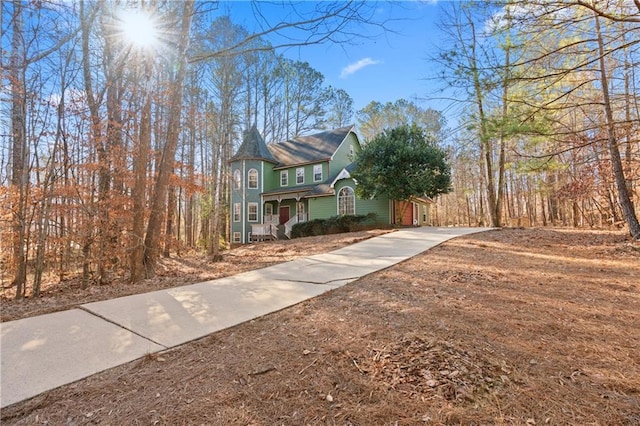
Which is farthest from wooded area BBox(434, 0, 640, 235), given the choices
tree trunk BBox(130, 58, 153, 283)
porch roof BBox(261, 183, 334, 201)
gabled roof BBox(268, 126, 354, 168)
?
gabled roof BBox(268, 126, 354, 168)

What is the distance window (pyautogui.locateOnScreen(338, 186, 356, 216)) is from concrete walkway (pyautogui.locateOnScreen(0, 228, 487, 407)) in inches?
472

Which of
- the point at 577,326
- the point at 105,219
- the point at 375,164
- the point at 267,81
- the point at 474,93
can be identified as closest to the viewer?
the point at 577,326

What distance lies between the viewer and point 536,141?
19.4ft

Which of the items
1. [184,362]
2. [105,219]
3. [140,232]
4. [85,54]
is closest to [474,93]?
[184,362]

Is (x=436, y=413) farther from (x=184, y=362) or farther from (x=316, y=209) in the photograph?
(x=316, y=209)

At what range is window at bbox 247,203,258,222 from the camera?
2015cm

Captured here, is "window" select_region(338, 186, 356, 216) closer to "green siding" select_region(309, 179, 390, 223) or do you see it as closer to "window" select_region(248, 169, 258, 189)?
"green siding" select_region(309, 179, 390, 223)

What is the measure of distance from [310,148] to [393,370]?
19.7 metres

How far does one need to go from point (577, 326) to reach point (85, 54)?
34.1ft

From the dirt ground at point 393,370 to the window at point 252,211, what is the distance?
1706 cm

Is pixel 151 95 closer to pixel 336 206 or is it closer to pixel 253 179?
pixel 336 206

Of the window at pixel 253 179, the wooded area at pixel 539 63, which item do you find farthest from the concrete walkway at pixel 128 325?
the window at pixel 253 179

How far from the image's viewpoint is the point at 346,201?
57.4 feet

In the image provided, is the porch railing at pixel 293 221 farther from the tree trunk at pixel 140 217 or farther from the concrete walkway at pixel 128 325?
the concrete walkway at pixel 128 325
